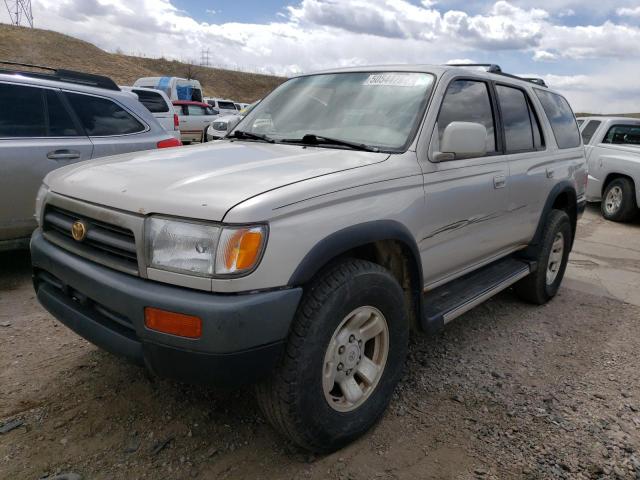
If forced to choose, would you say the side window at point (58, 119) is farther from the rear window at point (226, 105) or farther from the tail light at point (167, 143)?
the rear window at point (226, 105)

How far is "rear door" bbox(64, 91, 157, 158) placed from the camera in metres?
4.71

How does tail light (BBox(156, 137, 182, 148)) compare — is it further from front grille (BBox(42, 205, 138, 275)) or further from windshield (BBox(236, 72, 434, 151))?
front grille (BBox(42, 205, 138, 275))

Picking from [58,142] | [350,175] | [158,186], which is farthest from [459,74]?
[58,142]

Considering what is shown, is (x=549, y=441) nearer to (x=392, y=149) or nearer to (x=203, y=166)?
(x=392, y=149)

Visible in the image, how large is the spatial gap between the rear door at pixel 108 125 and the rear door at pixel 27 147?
14cm

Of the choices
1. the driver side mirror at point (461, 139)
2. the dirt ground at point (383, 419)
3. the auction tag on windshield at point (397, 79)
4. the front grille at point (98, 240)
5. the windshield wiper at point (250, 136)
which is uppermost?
the auction tag on windshield at point (397, 79)

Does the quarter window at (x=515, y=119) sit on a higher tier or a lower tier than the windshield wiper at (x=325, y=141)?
higher

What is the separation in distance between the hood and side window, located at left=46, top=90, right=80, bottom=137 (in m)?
2.01

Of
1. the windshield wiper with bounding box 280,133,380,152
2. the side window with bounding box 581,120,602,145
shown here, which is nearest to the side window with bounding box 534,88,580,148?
the windshield wiper with bounding box 280,133,380,152

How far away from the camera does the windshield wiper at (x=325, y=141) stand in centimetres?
279

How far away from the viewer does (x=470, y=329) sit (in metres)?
4.04

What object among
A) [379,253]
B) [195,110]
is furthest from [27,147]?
[195,110]

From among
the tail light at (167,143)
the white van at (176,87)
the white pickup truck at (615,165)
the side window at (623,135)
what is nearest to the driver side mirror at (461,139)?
the tail light at (167,143)

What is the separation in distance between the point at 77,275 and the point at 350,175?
4.23 ft
